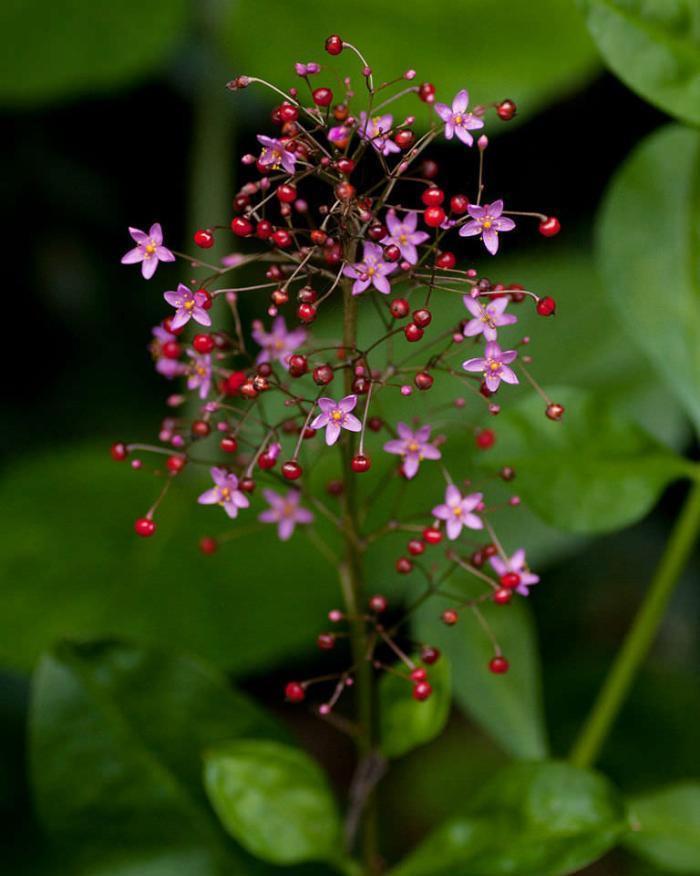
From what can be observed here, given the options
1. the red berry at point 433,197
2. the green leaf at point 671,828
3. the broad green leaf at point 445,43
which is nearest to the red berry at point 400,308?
the red berry at point 433,197

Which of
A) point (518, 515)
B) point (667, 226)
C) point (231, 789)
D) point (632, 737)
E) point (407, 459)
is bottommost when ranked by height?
point (632, 737)

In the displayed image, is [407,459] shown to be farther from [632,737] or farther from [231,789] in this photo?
[632,737]

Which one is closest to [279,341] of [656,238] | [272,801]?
[272,801]

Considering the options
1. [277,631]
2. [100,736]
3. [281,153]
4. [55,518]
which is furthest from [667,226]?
[55,518]

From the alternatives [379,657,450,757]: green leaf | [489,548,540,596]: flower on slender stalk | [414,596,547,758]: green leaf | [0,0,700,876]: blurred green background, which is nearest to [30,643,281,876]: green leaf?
[0,0,700,876]: blurred green background

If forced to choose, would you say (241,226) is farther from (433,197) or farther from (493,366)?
(493,366)

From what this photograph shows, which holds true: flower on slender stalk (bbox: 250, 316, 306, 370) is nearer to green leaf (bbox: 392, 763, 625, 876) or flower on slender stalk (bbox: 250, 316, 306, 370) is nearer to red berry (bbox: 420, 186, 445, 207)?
red berry (bbox: 420, 186, 445, 207)

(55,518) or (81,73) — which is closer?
(55,518)
